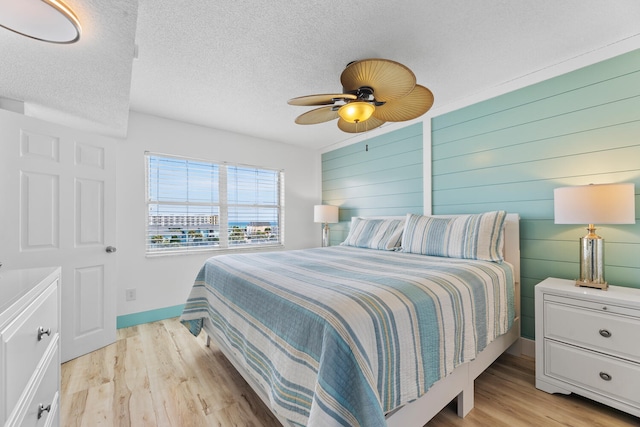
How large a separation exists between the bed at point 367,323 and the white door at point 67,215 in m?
0.91

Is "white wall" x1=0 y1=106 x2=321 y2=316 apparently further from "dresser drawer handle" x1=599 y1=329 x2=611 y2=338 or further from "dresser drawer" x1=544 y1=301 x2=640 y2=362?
"dresser drawer handle" x1=599 y1=329 x2=611 y2=338

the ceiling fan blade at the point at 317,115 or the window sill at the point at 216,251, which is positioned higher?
the ceiling fan blade at the point at 317,115

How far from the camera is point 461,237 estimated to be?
2281mm

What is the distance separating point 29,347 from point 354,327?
3.52ft

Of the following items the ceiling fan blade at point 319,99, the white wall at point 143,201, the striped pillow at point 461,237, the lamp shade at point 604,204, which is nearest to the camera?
the lamp shade at point 604,204

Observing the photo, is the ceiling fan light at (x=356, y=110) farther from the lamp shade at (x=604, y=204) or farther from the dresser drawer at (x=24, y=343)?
the dresser drawer at (x=24, y=343)

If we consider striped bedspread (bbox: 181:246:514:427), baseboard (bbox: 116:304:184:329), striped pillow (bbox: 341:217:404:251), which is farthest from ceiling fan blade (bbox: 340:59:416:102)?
baseboard (bbox: 116:304:184:329)

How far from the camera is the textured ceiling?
1553 millimetres

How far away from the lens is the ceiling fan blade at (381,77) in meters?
1.56

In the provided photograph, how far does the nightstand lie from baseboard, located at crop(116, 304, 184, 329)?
3.49 metres

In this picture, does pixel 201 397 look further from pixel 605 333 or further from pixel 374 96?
pixel 605 333

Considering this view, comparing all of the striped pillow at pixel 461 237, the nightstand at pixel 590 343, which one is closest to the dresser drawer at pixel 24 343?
the striped pillow at pixel 461 237

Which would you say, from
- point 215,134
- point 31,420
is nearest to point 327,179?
point 215,134

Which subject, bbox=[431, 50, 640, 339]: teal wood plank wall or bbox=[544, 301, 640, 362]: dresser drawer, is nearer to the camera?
bbox=[544, 301, 640, 362]: dresser drawer
